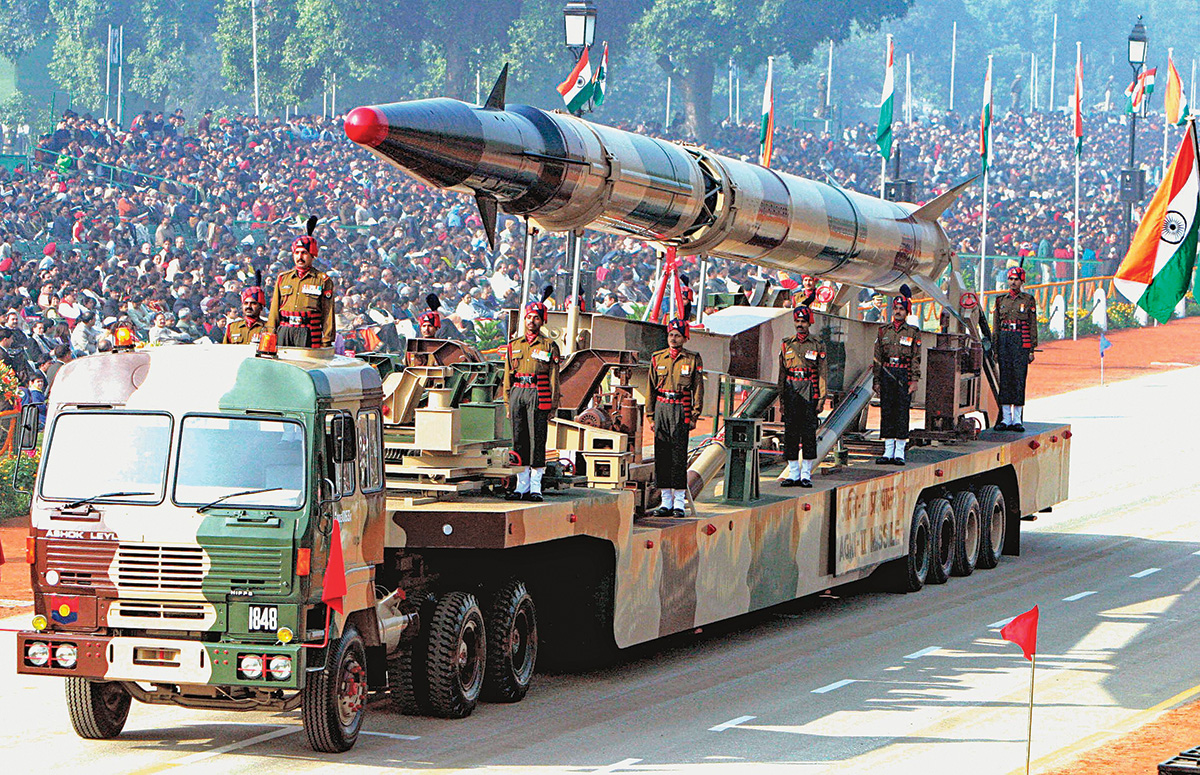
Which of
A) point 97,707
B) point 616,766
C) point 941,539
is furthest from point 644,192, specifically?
point 941,539

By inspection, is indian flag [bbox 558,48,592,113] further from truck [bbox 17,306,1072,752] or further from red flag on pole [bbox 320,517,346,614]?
red flag on pole [bbox 320,517,346,614]

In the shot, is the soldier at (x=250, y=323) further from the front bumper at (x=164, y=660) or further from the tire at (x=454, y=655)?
the front bumper at (x=164, y=660)

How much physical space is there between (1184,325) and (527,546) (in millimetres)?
38802

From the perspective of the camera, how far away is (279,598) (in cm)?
1095

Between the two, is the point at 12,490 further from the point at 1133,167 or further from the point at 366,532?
the point at 1133,167

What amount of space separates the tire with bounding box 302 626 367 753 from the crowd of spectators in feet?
30.1

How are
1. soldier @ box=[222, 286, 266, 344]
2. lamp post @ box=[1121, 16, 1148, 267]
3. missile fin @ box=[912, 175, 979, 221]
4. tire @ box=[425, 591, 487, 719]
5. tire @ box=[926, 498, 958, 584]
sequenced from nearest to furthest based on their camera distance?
tire @ box=[425, 591, 487, 719] → soldier @ box=[222, 286, 266, 344] → tire @ box=[926, 498, 958, 584] → missile fin @ box=[912, 175, 979, 221] → lamp post @ box=[1121, 16, 1148, 267]

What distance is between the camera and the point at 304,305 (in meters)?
13.3

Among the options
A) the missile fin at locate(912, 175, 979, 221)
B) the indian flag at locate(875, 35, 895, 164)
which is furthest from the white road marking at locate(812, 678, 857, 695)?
the indian flag at locate(875, 35, 895, 164)

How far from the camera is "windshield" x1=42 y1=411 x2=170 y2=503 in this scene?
1112 centimetres

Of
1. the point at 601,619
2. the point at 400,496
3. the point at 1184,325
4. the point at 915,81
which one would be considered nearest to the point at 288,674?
the point at 400,496

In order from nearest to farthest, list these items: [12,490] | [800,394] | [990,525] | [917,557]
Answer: [800,394]
[917,557]
[990,525]
[12,490]

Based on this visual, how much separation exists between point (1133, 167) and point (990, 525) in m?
29.7

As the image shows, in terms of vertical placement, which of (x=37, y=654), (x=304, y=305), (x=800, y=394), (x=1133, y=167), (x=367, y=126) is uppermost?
(x=1133, y=167)
